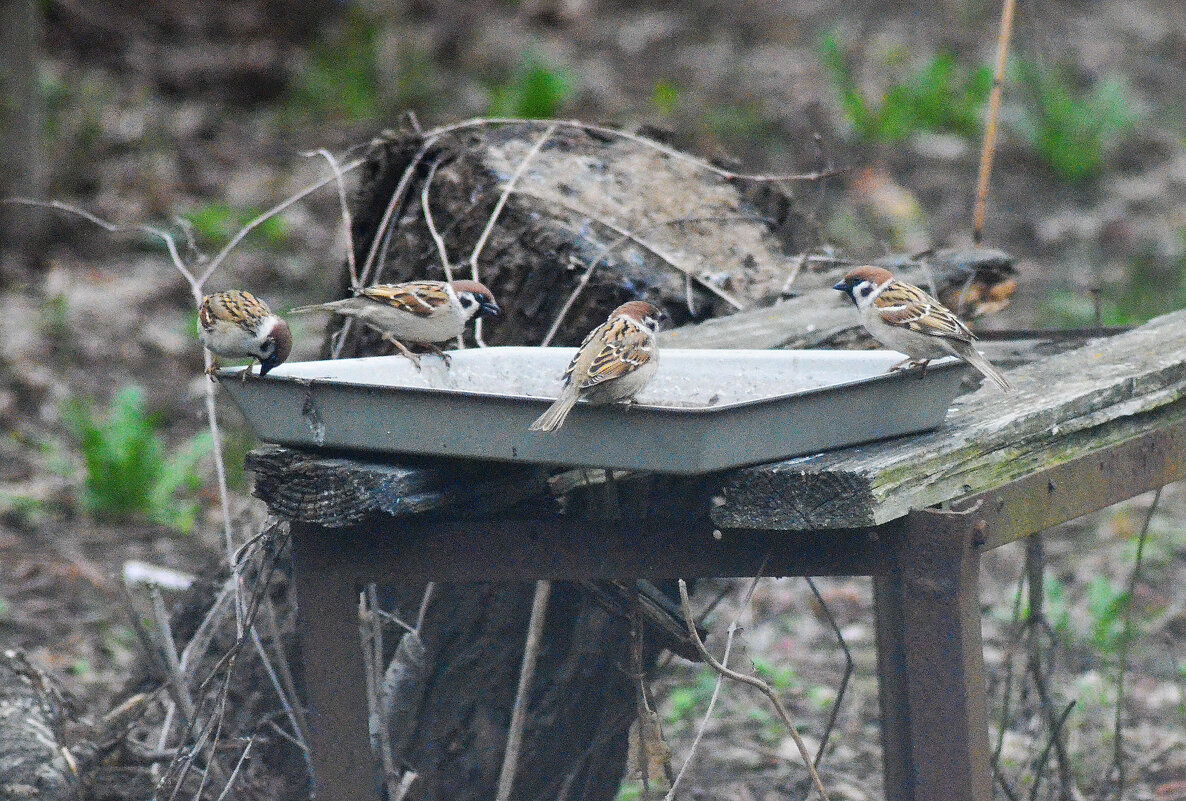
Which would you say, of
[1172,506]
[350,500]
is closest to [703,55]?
[1172,506]

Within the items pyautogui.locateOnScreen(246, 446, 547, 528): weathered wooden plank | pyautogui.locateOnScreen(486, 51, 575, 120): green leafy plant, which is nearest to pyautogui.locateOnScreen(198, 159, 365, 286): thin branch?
pyautogui.locateOnScreen(246, 446, 547, 528): weathered wooden plank

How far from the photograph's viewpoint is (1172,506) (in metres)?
6.29

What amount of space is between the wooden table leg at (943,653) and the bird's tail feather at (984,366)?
0.55 meters

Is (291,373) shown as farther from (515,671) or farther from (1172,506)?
(1172,506)

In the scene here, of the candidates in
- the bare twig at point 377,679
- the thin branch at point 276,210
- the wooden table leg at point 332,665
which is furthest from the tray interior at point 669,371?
the thin branch at point 276,210

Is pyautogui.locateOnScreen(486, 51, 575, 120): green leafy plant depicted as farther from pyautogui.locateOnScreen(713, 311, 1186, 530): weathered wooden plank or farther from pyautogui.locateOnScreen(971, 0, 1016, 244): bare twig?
pyautogui.locateOnScreen(713, 311, 1186, 530): weathered wooden plank

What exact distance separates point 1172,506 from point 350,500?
15.5ft

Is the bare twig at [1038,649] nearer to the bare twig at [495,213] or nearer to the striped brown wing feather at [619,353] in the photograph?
the striped brown wing feather at [619,353]

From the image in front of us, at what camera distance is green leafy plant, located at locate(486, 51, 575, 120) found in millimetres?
9656

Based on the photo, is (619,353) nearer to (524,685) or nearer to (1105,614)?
(524,685)

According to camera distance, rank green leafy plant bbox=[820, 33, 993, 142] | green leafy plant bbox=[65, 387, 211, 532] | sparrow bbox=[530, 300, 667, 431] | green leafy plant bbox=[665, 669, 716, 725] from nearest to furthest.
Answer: sparrow bbox=[530, 300, 667, 431] → green leafy plant bbox=[665, 669, 716, 725] → green leafy plant bbox=[65, 387, 211, 532] → green leafy plant bbox=[820, 33, 993, 142]

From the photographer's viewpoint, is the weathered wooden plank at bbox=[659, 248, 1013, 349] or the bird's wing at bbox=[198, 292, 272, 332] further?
the weathered wooden plank at bbox=[659, 248, 1013, 349]

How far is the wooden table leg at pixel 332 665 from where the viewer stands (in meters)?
2.80

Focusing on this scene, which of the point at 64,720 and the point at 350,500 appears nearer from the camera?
the point at 350,500
